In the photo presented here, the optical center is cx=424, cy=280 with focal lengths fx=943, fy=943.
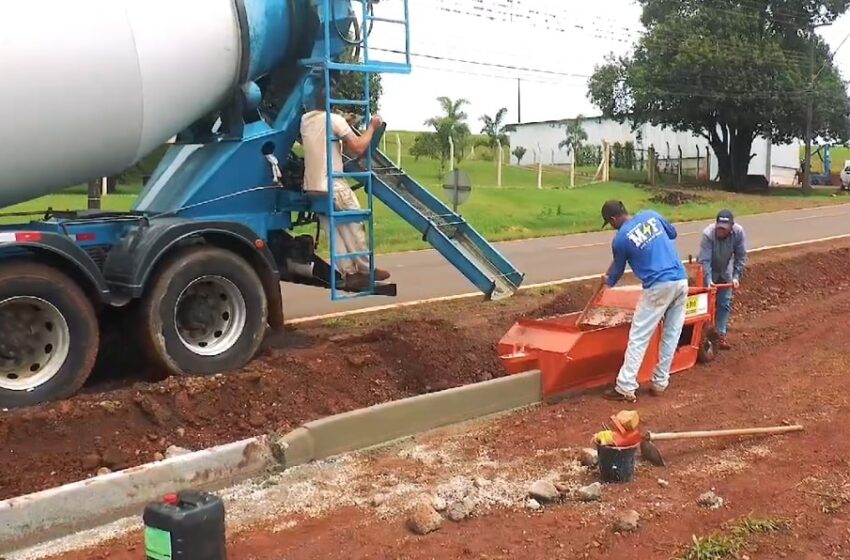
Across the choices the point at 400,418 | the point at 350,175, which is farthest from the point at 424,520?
the point at 350,175

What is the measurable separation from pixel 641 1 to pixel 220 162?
46351 mm

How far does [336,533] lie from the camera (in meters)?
4.80

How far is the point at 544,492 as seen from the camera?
205 inches

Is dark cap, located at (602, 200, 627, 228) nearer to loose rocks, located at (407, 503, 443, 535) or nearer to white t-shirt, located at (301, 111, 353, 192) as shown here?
white t-shirt, located at (301, 111, 353, 192)

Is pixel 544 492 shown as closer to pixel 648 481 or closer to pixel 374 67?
pixel 648 481

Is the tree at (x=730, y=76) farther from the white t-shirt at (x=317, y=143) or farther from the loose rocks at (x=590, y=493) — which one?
the loose rocks at (x=590, y=493)

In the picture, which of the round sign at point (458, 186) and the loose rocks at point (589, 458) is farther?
the round sign at point (458, 186)

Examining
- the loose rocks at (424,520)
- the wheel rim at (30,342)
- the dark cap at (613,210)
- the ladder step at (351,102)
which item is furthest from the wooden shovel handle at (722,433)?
the wheel rim at (30,342)

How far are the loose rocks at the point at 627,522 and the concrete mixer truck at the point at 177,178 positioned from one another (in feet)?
11.9

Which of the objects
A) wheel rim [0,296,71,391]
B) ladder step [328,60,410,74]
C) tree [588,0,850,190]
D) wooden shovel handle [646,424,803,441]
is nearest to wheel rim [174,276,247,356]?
wheel rim [0,296,71,391]

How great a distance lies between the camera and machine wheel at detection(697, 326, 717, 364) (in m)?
8.95

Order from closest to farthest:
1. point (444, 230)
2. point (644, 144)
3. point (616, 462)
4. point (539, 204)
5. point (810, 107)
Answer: point (616, 462), point (444, 230), point (539, 204), point (810, 107), point (644, 144)

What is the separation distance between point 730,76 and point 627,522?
42.2 metres

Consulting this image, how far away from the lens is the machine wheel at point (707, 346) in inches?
352
